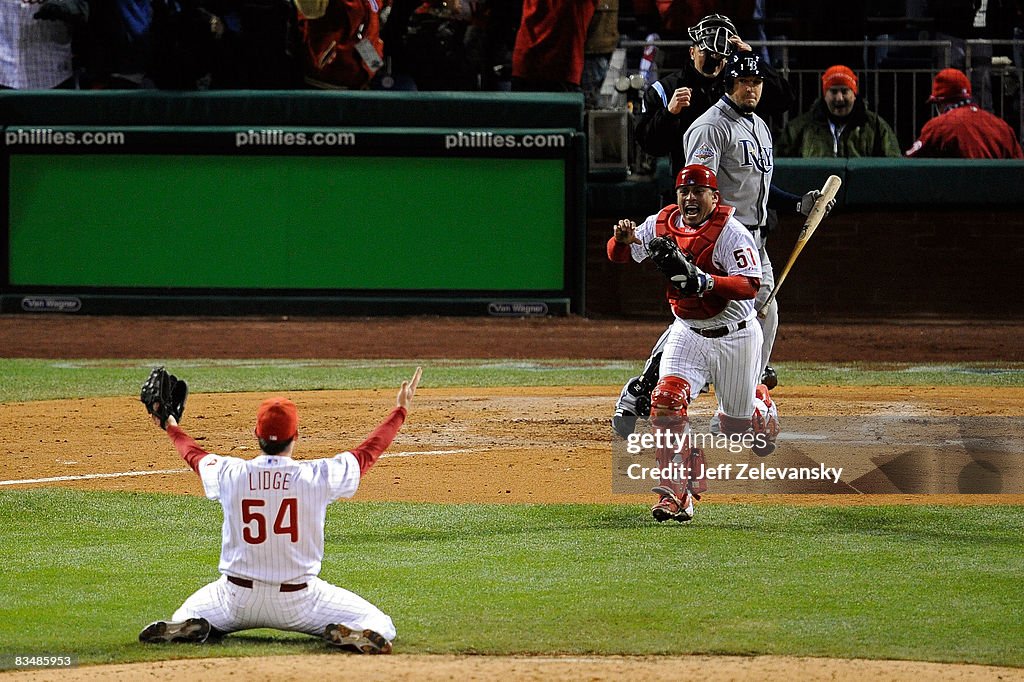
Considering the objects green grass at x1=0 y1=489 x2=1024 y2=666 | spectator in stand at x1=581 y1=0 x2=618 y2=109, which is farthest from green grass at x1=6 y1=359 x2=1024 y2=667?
spectator in stand at x1=581 y1=0 x2=618 y2=109

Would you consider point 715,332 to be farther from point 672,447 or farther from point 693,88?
point 693,88

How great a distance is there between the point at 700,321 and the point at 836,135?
8708 mm

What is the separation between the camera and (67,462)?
905 centimetres

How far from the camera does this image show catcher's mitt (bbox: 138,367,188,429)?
533cm

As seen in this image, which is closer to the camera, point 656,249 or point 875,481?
point 656,249

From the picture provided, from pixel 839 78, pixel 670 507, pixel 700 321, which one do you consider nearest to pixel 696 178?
pixel 700 321

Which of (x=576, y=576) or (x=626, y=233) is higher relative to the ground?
(x=626, y=233)

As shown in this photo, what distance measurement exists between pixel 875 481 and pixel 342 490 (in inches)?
161

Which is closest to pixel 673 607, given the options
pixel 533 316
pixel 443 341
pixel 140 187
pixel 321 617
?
pixel 321 617

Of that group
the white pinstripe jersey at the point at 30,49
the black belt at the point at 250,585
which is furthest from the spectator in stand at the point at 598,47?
the black belt at the point at 250,585

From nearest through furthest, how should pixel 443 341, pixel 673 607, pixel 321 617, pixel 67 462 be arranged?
pixel 321 617
pixel 673 607
pixel 67 462
pixel 443 341

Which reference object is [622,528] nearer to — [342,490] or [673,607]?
[673,607]

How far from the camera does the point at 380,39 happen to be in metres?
15.9

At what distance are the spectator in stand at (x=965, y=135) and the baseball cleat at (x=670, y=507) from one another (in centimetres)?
902
